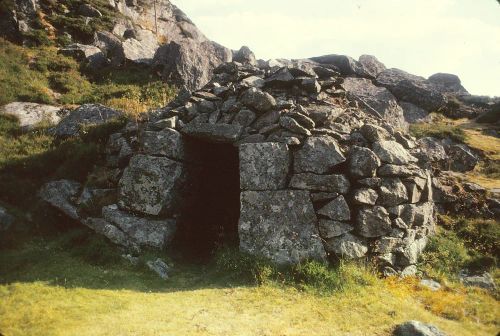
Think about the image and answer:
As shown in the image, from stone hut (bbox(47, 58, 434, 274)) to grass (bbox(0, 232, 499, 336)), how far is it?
98 cm

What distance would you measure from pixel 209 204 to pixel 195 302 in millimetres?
5334

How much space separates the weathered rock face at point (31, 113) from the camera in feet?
50.2

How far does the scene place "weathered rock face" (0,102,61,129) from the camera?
50.2 feet

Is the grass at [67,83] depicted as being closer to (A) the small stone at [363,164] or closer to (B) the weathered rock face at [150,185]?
(B) the weathered rock face at [150,185]

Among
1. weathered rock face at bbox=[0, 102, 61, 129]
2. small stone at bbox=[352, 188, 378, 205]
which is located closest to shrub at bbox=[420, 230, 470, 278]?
small stone at bbox=[352, 188, 378, 205]

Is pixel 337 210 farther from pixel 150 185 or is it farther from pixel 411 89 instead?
pixel 411 89

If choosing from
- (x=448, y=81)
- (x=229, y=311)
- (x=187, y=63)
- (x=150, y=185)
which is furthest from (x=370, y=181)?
(x=448, y=81)

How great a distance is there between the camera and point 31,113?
628 inches

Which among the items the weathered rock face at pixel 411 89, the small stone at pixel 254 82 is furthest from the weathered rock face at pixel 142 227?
the weathered rock face at pixel 411 89

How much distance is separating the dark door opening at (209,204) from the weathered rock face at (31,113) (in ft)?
25.3

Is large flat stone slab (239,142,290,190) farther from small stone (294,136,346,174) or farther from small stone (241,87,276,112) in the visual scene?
small stone (241,87,276,112)

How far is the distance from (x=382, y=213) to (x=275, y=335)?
4885 millimetres

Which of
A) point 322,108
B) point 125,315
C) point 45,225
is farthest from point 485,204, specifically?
point 45,225

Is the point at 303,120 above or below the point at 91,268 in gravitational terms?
above
